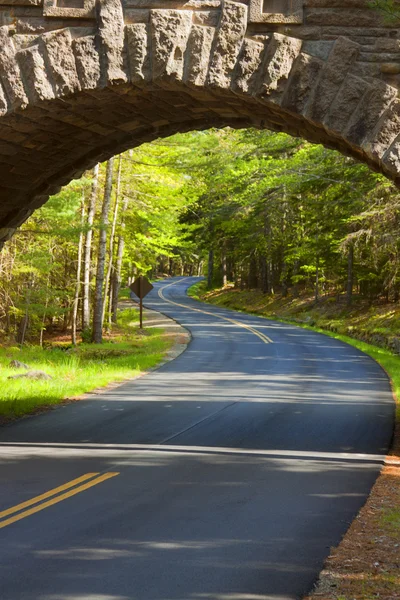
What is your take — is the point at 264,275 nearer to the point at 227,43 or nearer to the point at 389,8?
the point at 227,43

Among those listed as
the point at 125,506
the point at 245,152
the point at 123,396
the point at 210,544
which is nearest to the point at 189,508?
the point at 125,506

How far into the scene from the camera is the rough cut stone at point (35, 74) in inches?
352

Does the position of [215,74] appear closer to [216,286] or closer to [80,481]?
[80,481]

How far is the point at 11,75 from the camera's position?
9.05 meters

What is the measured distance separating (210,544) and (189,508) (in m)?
1.17

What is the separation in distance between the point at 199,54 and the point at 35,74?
1.84 meters

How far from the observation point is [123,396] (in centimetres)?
1597

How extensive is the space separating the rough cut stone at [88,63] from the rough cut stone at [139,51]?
387mm

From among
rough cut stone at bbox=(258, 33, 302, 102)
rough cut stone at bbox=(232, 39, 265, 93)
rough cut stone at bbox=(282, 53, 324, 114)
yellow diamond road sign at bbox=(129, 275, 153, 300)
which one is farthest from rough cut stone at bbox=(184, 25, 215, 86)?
yellow diamond road sign at bbox=(129, 275, 153, 300)

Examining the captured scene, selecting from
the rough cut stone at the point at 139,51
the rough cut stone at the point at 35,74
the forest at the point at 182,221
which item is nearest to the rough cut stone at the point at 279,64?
the rough cut stone at the point at 139,51

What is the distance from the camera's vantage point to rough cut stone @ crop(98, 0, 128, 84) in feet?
28.9

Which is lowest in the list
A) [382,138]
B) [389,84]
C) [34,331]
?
[34,331]

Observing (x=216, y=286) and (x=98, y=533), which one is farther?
(x=216, y=286)

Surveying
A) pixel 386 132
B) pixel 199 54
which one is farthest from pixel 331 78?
pixel 199 54
